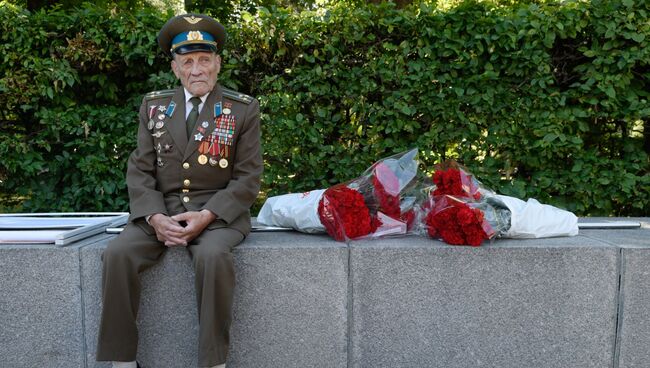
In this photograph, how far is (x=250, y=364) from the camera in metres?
2.92

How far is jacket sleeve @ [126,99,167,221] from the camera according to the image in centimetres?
279

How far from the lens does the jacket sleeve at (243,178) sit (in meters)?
2.81

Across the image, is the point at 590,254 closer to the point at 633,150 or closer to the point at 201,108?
the point at 633,150

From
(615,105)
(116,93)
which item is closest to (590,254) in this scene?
(615,105)

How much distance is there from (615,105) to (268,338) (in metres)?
2.93

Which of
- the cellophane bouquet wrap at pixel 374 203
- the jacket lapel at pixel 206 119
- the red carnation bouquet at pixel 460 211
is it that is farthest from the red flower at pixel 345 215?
the jacket lapel at pixel 206 119

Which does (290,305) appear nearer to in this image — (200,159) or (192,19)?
(200,159)

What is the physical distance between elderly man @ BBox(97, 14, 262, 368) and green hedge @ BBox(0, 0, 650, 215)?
1.03 m

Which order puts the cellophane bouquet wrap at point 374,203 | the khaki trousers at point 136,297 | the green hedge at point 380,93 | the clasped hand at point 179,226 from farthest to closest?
the green hedge at point 380,93 → the cellophane bouquet wrap at point 374,203 → the clasped hand at point 179,226 → the khaki trousers at point 136,297

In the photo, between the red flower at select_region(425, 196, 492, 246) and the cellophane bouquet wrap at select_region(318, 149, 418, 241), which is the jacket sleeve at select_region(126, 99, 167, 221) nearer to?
the cellophane bouquet wrap at select_region(318, 149, 418, 241)

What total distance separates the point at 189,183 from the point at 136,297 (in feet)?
2.13

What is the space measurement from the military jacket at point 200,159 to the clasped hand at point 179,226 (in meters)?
0.09

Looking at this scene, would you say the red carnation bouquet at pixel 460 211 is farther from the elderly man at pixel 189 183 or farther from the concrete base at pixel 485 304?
the elderly man at pixel 189 183

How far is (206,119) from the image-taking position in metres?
2.92
